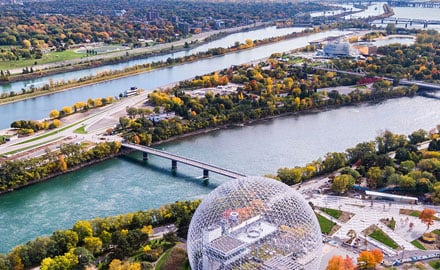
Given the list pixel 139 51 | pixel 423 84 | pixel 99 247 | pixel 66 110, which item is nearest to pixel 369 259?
pixel 99 247

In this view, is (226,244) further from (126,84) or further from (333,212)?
(126,84)

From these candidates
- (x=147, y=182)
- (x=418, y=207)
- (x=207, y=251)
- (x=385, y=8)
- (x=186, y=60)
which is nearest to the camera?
(x=207, y=251)

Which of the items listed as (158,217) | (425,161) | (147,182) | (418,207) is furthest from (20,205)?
(425,161)

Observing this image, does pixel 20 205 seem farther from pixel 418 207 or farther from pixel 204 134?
pixel 418 207

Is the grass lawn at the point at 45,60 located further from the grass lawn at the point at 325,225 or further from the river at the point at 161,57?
the grass lawn at the point at 325,225

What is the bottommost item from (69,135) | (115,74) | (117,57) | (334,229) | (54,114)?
(334,229)

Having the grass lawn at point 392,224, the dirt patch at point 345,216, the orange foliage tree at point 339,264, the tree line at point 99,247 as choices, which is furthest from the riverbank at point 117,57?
the orange foliage tree at point 339,264
